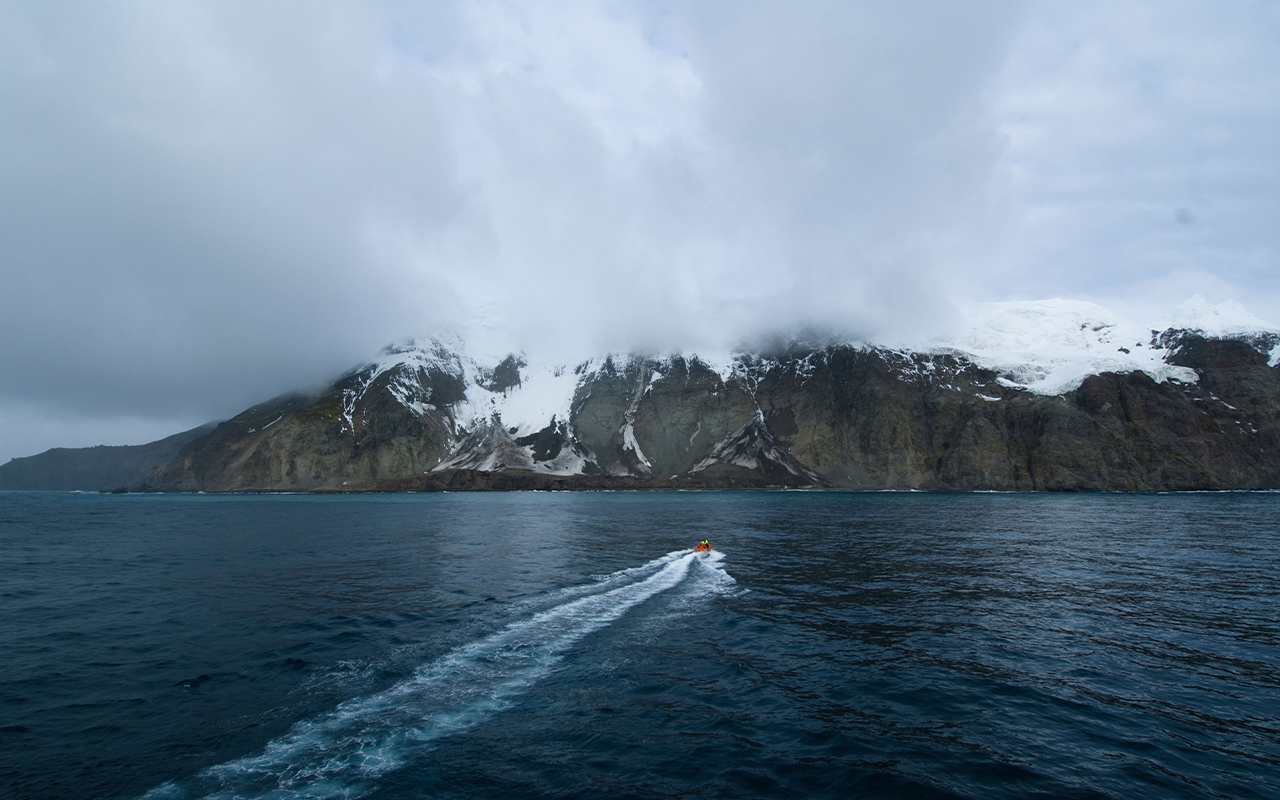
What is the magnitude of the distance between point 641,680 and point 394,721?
7886 millimetres

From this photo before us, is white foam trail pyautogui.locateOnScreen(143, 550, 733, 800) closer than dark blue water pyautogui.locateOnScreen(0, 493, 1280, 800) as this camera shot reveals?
Yes

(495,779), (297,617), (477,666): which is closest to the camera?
(495,779)

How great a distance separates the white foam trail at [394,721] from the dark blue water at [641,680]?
90 mm

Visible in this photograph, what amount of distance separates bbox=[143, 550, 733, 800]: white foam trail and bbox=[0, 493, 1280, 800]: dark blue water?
9cm

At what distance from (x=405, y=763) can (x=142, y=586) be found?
35.2 metres

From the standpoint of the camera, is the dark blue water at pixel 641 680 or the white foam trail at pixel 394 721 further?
the dark blue water at pixel 641 680

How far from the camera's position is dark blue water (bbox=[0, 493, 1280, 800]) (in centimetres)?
1436

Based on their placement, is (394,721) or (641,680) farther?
(641,680)

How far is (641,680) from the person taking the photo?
20734mm

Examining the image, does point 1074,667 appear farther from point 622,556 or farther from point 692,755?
point 622,556

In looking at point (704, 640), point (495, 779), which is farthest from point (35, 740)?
point (704, 640)

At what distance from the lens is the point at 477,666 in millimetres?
21828

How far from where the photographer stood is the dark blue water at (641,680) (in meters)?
14.4

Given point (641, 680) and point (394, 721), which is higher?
point (394, 721)
